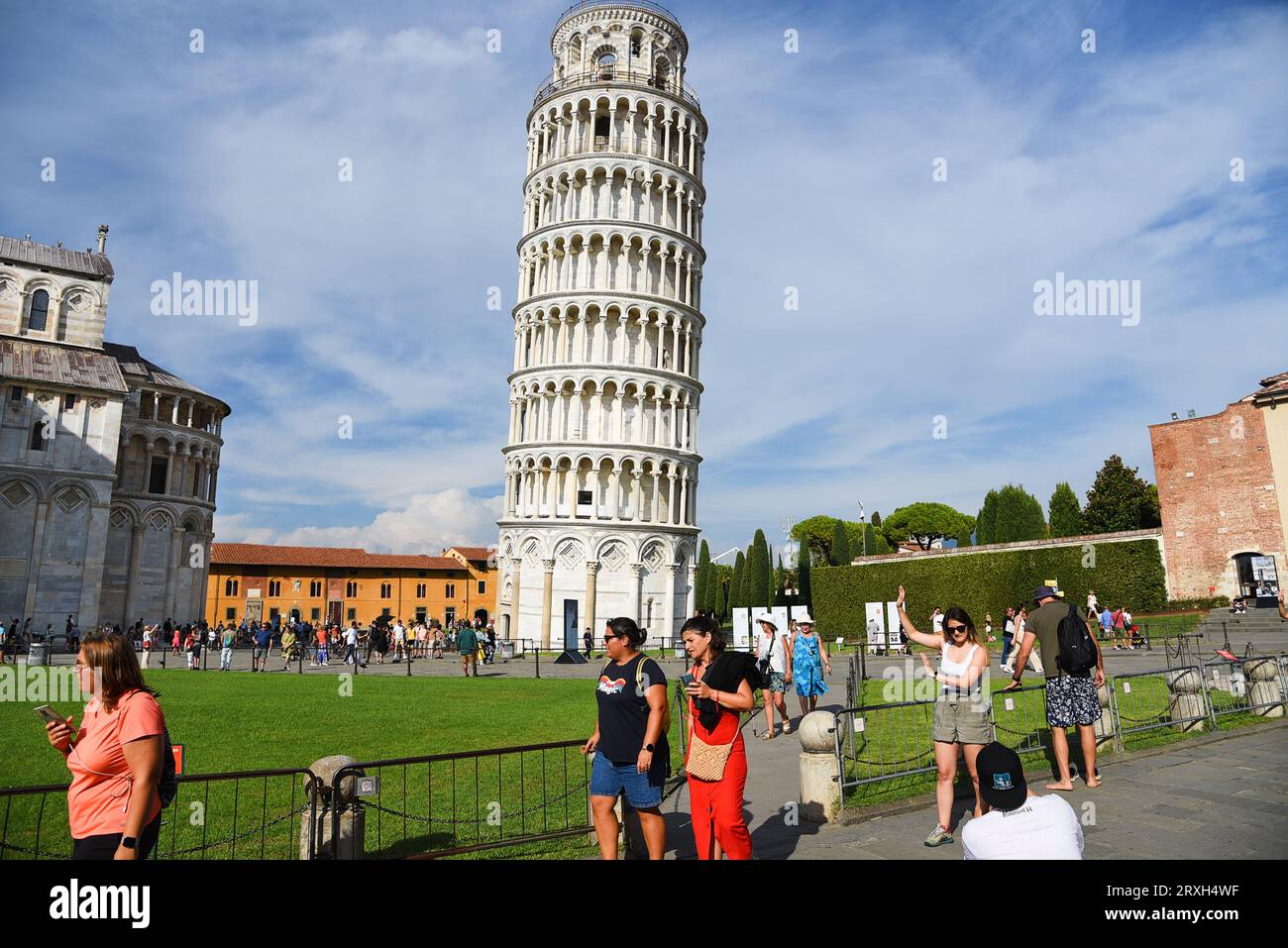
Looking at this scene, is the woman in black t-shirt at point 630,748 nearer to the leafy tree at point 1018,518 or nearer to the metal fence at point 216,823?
the metal fence at point 216,823

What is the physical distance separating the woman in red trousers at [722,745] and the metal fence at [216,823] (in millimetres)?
2896

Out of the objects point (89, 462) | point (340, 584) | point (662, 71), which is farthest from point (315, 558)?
point (662, 71)

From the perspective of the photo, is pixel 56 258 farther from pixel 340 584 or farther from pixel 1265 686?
pixel 1265 686

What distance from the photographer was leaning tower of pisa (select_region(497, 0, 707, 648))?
142 feet

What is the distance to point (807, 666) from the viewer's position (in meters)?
13.0

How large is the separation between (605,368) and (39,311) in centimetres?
3527

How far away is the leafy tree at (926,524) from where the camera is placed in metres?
82.9

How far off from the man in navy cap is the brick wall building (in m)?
39.5

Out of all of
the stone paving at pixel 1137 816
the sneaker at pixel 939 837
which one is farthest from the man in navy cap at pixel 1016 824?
the sneaker at pixel 939 837
